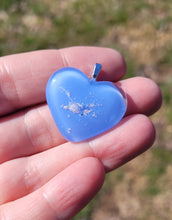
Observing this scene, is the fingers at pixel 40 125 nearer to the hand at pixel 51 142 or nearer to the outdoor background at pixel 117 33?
the hand at pixel 51 142

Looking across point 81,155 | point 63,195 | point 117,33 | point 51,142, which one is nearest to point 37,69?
point 51,142

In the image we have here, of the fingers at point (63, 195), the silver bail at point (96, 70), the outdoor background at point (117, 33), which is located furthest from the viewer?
the outdoor background at point (117, 33)

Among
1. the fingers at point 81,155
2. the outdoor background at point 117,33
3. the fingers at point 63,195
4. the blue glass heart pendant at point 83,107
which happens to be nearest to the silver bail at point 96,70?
the blue glass heart pendant at point 83,107

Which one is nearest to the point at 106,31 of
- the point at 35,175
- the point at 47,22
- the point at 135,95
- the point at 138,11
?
the point at 138,11

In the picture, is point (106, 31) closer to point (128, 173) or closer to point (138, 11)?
point (138, 11)

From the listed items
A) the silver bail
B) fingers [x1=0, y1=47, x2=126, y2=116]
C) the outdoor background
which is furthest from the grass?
the silver bail

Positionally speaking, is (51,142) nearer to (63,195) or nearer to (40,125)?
(40,125)

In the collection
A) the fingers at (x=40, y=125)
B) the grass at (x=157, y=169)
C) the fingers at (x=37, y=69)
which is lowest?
the grass at (x=157, y=169)
